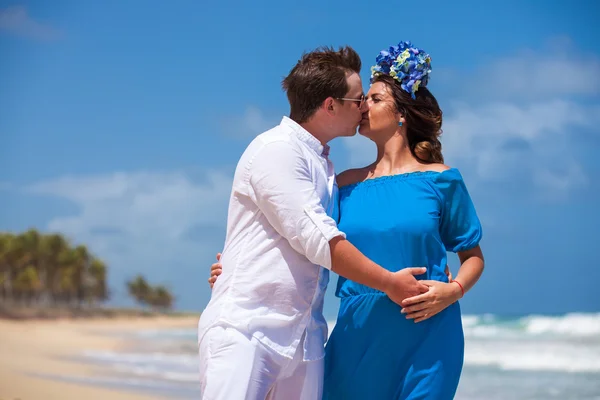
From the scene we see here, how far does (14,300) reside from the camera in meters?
41.1

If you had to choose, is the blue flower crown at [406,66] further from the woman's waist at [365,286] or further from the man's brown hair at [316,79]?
the woman's waist at [365,286]

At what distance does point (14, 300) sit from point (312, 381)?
134 feet

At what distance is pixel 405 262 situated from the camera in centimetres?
317

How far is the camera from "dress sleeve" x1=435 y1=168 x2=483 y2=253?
326cm

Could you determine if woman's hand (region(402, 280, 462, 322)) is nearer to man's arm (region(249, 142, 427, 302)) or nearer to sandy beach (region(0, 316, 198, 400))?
man's arm (region(249, 142, 427, 302))

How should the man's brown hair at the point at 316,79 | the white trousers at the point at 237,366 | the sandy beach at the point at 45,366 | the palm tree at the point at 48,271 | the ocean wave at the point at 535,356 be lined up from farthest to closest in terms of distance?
the palm tree at the point at 48,271 → the ocean wave at the point at 535,356 → the sandy beach at the point at 45,366 → the man's brown hair at the point at 316,79 → the white trousers at the point at 237,366

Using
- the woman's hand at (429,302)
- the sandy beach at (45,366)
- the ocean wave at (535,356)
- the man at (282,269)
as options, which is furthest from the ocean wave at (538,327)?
the man at (282,269)

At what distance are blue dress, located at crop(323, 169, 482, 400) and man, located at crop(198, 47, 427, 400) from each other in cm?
17

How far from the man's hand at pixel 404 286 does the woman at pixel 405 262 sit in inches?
1.2

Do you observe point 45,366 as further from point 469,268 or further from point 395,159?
point 469,268

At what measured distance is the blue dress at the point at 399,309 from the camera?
317 centimetres

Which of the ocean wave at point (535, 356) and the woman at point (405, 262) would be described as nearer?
the woman at point (405, 262)

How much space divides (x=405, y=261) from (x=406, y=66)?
84 cm

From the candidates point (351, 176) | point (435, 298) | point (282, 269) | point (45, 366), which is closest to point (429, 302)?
point (435, 298)
